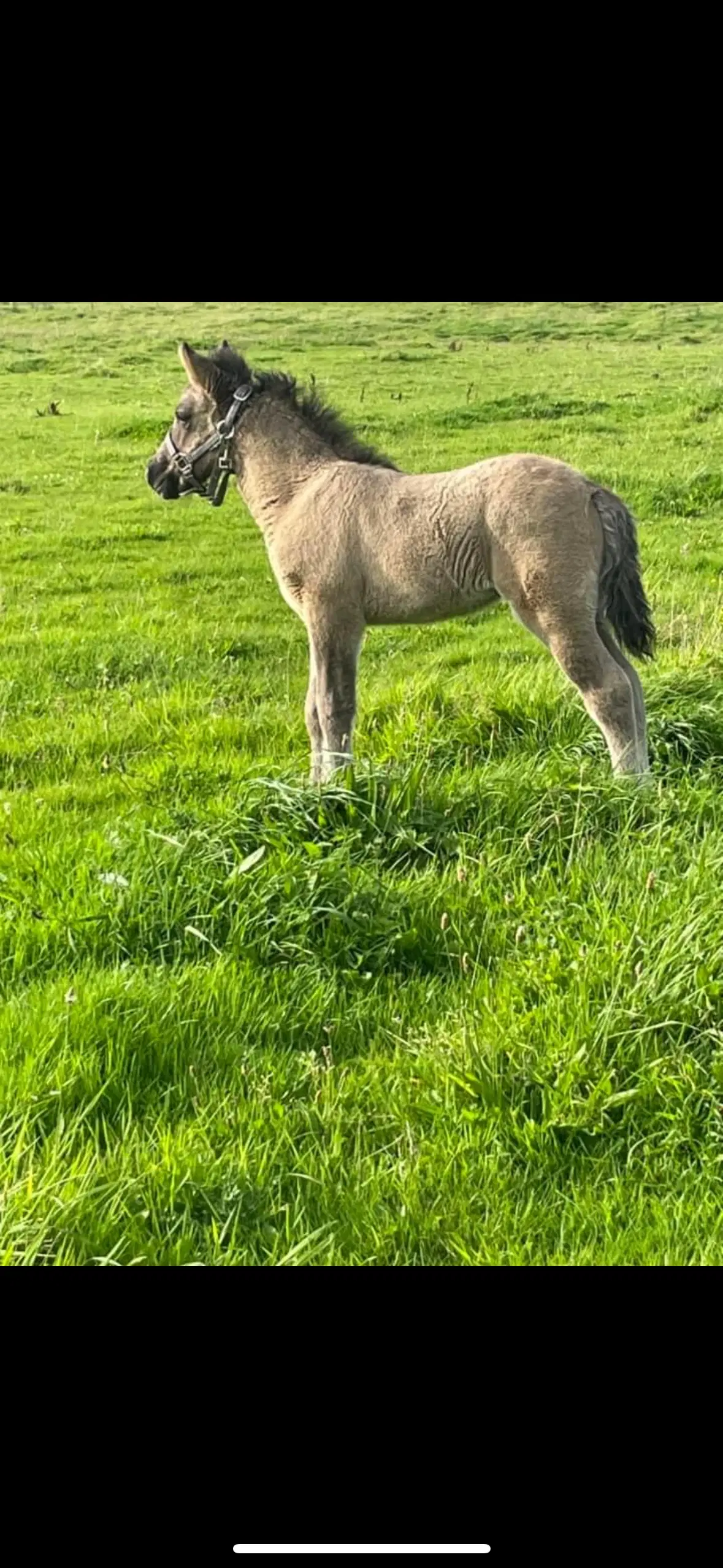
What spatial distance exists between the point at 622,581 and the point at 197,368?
2183 mm

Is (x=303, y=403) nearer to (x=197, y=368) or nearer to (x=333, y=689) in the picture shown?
(x=197, y=368)

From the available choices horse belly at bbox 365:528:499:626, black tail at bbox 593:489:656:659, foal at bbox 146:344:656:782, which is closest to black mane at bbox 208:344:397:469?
foal at bbox 146:344:656:782

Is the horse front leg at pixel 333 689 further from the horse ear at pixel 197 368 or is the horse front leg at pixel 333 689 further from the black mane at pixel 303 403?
the horse ear at pixel 197 368

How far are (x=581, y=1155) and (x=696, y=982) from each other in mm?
763

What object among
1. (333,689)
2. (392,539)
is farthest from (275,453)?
(333,689)

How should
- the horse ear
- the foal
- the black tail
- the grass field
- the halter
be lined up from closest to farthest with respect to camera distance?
the grass field, the foal, the black tail, the horse ear, the halter

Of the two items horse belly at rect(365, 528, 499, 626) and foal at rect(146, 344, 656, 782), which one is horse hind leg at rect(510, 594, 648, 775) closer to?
foal at rect(146, 344, 656, 782)

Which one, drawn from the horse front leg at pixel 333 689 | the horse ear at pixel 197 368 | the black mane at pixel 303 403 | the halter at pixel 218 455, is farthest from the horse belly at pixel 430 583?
the horse ear at pixel 197 368

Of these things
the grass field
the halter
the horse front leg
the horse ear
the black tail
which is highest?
the horse ear

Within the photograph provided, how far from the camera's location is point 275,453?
17.5 ft

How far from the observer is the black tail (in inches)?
192

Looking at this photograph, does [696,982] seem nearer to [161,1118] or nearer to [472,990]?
[472,990]

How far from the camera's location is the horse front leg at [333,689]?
203 inches

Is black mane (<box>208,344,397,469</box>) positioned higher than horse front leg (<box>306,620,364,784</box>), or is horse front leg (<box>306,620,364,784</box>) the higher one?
black mane (<box>208,344,397,469</box>)
